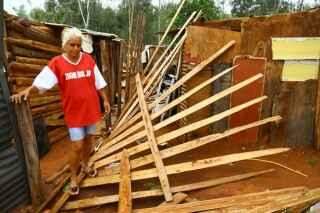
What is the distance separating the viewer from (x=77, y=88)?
3.97 meters

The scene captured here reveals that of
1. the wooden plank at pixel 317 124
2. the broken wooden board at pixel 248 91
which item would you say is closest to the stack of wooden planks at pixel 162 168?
the broken wooden board at pixel 248 91

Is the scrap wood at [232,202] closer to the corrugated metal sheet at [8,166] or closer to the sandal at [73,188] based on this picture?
the sandal at [73,188]

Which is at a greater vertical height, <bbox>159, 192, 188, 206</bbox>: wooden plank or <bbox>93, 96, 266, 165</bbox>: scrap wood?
<bbox>93, 96, 266, 165</bbox>: scrap wood

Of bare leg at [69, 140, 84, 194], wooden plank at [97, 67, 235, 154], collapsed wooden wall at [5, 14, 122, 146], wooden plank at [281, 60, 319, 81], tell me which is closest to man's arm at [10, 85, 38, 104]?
bare leg at [69, 140, 84, 194]

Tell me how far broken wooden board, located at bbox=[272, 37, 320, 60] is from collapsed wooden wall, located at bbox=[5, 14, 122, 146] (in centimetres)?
434

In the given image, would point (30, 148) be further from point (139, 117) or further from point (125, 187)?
point (139, 117)

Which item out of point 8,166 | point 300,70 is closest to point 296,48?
point 300,70

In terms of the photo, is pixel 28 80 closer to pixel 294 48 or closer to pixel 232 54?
pixel 232 54

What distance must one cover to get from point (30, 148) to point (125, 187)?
1224mm

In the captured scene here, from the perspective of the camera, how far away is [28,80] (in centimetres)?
682

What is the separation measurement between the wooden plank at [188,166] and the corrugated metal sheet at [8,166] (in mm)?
802

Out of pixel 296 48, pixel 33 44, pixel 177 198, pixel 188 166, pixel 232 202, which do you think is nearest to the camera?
pixel 232 202

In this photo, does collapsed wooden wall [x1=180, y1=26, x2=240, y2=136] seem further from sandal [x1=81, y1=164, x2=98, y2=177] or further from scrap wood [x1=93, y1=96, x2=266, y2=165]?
sandal [x1=81, y1=164, x2=98, y2=177]

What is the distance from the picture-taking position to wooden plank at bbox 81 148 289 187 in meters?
4.22
